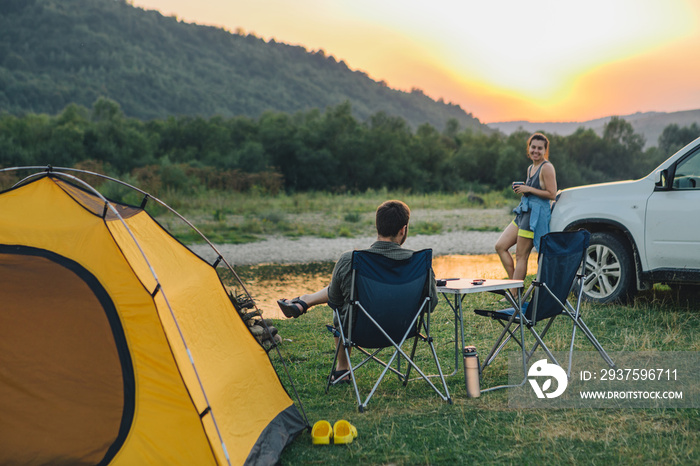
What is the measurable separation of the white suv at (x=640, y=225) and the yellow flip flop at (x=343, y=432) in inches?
176

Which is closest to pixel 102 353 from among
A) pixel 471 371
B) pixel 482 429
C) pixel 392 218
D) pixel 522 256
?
pixel 392 218

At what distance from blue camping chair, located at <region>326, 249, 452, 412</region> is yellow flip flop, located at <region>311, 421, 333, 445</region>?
488 mm

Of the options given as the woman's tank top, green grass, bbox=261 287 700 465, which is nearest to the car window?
the woman's tank top

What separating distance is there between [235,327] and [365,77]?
13948cm

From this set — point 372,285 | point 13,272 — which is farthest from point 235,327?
point 13,272

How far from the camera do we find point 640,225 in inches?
278

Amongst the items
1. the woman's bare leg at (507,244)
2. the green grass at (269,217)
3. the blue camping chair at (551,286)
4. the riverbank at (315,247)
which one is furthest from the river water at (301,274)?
the green grass at (269,217)

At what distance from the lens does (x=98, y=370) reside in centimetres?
352

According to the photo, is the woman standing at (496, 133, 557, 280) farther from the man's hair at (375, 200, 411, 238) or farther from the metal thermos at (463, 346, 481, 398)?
the man's hair at (375, 200, 411, 238)

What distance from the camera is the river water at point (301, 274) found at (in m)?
9.90

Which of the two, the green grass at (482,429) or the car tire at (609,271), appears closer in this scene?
the green grass at (482,429)

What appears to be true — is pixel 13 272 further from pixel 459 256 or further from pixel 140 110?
pixel 140 110

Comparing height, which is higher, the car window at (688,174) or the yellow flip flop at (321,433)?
the car window at (688,174)

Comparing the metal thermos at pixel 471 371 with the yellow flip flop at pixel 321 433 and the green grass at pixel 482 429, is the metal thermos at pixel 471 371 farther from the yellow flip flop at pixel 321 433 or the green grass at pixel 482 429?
the yellow flip flop at pixel 321 433
